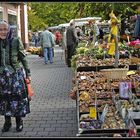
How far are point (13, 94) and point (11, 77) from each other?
0.25 m

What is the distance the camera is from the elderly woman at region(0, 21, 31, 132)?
6395 millimetres

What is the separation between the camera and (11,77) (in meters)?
6.44

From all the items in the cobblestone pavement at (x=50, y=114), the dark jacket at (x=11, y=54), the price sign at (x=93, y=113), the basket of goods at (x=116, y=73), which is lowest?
the cobblestone pavement at (x=50, y=114)

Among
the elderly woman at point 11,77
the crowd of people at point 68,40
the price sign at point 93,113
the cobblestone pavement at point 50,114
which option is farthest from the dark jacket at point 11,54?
the crowd of people at point 68,40

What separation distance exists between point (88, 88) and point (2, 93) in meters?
1.37

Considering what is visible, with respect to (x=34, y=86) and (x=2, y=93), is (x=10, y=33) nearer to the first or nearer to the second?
(x=2, y=93)

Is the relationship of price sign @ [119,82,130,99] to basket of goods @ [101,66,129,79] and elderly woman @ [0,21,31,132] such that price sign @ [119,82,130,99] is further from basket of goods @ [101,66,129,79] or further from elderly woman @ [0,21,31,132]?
elderly woman @ [0,21,31,132]

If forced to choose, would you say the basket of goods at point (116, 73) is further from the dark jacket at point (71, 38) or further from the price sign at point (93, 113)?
the dark jacket at point (71, 38)

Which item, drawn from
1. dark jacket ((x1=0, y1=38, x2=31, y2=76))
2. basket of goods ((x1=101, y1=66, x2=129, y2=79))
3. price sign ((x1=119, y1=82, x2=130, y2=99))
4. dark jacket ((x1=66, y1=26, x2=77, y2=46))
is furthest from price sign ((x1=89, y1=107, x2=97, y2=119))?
dark jacket ((x1=66, y1=26, x2=77, y2=46))

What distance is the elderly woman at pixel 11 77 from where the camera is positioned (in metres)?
6.39

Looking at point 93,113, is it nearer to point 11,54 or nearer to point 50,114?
point 11,54

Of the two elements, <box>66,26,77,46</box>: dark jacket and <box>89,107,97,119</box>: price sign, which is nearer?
<box>89,107,97,119</box>: price sign

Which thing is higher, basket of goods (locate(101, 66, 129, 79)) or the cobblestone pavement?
basket of goods (locate(101, 66, 129, 79))

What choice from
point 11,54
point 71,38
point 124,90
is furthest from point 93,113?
point 71,38
